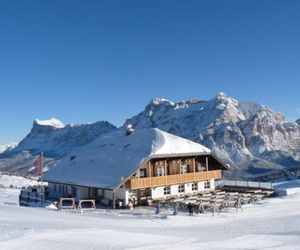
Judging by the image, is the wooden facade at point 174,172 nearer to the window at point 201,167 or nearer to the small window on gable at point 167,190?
the window at point 201,167

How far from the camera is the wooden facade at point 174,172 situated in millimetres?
37719

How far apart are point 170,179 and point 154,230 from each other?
1436 cm

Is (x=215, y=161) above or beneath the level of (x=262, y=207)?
above

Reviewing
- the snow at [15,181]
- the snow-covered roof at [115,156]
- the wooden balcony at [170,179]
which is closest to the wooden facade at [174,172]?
the wooden balcony at [170,179]

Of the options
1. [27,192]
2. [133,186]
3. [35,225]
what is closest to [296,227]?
[133,186]

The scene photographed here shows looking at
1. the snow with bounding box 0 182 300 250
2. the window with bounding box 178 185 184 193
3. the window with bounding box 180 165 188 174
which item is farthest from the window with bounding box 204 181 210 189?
the snow with bounding box 0 182 300 250

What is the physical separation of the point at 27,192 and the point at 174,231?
68.3 ft

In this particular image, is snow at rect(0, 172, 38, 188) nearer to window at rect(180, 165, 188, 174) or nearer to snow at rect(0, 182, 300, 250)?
window at rect(180, 165, 188, 174)

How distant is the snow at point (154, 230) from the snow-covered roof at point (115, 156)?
3868mm

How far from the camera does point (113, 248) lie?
18.5 meters

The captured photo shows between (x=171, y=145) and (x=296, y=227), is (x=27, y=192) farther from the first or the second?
(x=296, y=227)

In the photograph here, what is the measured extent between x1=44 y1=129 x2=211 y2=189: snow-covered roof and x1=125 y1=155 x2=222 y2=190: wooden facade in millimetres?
964

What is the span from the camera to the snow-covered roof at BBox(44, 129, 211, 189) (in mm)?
37219

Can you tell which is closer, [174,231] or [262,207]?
[174,231]
